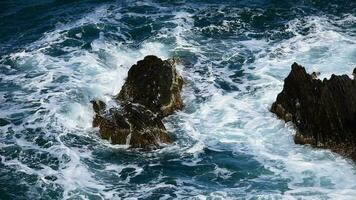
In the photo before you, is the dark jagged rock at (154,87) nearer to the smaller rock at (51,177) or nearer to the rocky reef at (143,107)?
the rocky reef at (143,107)

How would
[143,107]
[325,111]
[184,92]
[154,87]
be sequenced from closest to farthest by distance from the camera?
1. [325,111]
2. [143,107]
3. [154,87]
4. [184,92]

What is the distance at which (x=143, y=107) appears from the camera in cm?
1773

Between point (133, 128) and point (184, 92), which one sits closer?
point (133, 128)

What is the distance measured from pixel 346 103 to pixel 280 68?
223 inches

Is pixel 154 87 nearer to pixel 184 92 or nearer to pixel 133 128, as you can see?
pixel 184 92

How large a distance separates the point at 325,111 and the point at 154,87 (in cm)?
580

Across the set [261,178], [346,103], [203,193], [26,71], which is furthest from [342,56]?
[26,71]

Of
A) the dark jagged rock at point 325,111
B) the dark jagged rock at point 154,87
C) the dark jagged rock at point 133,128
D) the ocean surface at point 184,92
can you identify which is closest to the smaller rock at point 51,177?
the ocean surface at point 184,92

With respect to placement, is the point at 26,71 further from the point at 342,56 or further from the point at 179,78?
the point at 342,56

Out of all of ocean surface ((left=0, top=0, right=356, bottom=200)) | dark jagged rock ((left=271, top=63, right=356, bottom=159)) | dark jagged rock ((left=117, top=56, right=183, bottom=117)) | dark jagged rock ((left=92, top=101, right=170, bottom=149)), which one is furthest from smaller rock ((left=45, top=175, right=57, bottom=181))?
dark jagged rock ((left=271, top=63, right=356, bottom=159))

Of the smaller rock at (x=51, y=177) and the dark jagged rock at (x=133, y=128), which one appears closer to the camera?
the smaller rock at (x=51, y=177)

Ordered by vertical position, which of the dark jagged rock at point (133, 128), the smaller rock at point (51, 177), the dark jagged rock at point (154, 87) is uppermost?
the dark jagged rock at point (154, 87)

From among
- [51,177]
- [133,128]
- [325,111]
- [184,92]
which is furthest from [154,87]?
[325,111]

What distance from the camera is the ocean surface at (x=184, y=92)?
14734mm
